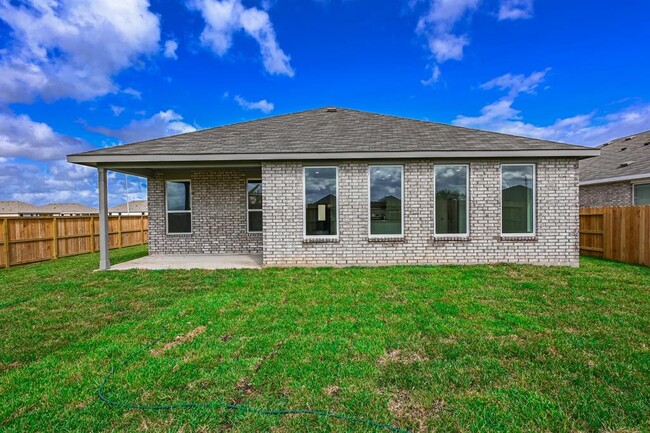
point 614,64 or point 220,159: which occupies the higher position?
point 614,64

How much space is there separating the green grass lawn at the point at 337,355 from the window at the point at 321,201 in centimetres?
246

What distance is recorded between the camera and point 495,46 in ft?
49.1

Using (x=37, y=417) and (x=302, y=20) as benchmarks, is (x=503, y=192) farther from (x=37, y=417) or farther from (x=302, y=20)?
(x=302, y=20)

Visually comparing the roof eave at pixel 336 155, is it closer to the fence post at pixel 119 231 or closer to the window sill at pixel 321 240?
the window sill at pixel 321 240

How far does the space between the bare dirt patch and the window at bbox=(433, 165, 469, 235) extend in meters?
6.57

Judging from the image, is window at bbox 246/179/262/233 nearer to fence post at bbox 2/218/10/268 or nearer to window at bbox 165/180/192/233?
window at bbox 165/180/192/233

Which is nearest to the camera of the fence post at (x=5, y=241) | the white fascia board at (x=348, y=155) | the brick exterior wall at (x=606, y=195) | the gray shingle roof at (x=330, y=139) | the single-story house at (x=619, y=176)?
the white fascia board at (x=348, y=155)

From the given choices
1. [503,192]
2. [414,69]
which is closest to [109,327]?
[503,192]

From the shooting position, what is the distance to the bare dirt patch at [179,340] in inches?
145

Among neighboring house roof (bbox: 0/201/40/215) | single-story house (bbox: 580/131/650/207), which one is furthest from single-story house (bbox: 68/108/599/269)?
neighboring house roof (bbox: 0/201/40/215)

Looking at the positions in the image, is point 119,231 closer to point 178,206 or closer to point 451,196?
point 178,206

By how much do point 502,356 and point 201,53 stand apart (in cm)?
1713

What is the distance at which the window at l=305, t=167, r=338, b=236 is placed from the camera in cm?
873

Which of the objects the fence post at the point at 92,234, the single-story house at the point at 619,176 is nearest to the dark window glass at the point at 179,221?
the fence post at the point at 92,234
